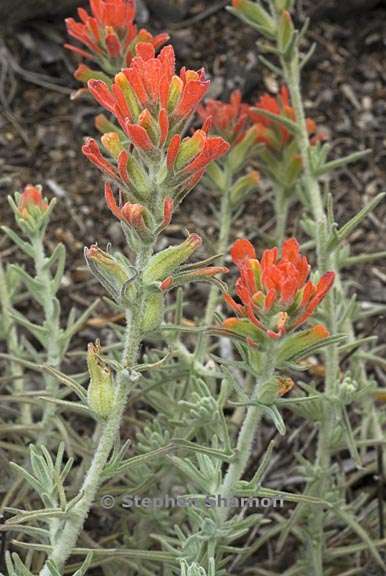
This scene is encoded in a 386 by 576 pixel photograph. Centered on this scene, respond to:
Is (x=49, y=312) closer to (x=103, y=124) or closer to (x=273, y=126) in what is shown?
(x=103, y=124)

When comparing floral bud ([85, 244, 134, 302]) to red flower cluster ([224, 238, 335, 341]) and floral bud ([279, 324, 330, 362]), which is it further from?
floral bud ([279, 324, 330, 362])

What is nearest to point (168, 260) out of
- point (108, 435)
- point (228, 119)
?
point (108, 435)

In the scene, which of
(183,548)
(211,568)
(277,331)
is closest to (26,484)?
(183,548)

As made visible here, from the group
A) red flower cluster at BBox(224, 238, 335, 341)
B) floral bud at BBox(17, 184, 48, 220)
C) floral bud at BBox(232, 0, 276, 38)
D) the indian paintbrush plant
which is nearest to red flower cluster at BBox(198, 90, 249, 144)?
the indian paintbrush plant

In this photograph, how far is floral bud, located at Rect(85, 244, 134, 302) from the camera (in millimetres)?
1494

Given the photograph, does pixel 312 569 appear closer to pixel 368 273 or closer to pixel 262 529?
pixel 262 529

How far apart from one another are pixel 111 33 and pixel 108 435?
0.90 m

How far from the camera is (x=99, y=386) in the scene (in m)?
1.57

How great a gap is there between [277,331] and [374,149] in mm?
1924

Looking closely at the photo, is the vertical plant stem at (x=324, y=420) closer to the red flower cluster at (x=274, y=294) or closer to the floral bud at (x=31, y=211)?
the red flower cluster at (x=274, y=294)

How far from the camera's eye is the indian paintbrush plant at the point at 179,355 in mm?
1503

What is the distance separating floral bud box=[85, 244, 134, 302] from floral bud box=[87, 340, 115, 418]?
3.8 inches

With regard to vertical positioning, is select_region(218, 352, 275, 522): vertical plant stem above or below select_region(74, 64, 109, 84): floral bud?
below

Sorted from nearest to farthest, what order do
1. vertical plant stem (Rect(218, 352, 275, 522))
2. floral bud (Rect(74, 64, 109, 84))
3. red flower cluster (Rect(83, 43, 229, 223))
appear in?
red flower cluster (Rect(83, 43, 229, 223)) → vertical plant stem (Rect(218, 352, 275, 522)) → floral bud (Rect(74, 64, 109, 84))
